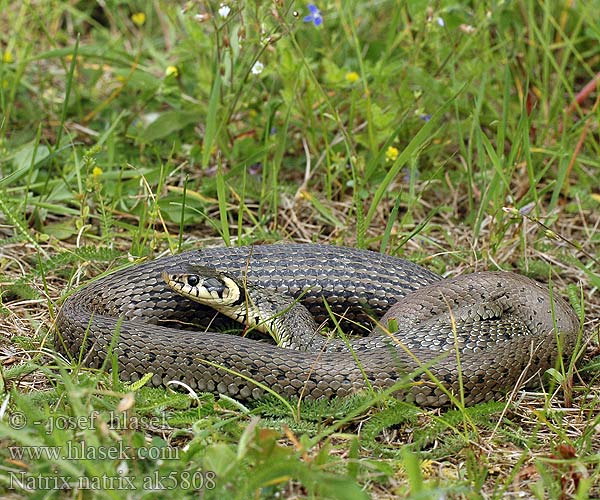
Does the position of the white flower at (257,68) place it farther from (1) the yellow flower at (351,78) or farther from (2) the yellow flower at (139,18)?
(2) the yellow flower at (139,18)

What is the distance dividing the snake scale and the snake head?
0.40 feet

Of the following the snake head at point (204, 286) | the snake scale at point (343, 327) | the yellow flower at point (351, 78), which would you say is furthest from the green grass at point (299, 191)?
the snake head at point (204, 286)

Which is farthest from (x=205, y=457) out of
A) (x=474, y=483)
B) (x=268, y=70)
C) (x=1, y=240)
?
(x=268, y=70)

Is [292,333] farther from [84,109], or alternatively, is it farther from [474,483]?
[84,109]

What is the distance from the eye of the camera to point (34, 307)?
15.4ft

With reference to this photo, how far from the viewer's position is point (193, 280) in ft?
14.9

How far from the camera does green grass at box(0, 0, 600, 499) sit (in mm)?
3391

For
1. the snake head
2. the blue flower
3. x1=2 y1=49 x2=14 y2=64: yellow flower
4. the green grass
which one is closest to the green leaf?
the green grass

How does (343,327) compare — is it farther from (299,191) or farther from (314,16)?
(314,16)

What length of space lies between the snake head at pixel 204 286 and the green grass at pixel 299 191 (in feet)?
→ 1.40

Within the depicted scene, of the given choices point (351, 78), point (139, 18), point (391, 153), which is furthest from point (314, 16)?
point (139, 18)

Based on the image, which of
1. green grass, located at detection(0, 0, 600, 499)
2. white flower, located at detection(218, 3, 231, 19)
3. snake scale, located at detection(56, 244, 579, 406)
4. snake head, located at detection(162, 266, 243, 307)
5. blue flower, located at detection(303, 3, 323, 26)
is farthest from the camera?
blue flower, located at detection(303, 3, 323, 26)

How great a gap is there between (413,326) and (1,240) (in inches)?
95.6

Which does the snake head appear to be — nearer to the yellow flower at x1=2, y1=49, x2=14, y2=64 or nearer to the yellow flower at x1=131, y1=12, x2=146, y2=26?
the yellow flower at x1=2, y1=49, x2=14, y2=64
